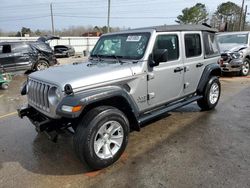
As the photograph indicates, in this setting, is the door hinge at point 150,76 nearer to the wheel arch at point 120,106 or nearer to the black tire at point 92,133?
the wheel arch at point 120,106

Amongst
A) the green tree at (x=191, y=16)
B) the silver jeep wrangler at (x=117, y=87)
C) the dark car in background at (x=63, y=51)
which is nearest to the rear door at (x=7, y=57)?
the silver jeep wrangler at (x=117, y=87)

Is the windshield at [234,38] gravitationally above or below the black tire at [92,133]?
above

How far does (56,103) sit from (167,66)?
2.07 metres

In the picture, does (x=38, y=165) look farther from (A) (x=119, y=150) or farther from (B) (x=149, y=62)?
(B) (x=149, y=62)

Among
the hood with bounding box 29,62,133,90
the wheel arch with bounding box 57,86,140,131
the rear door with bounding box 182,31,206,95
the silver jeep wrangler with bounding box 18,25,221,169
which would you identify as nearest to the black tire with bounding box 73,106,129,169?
the silver jeep wrangler with bounding box 18,25,221,169

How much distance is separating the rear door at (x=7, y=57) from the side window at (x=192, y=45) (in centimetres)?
917

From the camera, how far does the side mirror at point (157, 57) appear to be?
3.54 m

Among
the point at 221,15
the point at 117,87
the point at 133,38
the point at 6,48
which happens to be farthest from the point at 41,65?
the point at 221,15

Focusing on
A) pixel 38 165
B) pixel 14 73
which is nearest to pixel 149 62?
pixel 38 165

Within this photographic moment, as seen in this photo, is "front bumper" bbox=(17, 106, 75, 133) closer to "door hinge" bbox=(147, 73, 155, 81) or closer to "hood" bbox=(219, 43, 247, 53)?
"door hinge" bbox=(147, 73, 155, 81)

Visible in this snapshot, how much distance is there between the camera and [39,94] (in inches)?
129

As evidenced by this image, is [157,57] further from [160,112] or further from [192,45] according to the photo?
[192,45]

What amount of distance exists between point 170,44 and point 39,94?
2.44 m

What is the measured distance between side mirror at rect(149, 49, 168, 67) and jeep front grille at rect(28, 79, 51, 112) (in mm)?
1643
